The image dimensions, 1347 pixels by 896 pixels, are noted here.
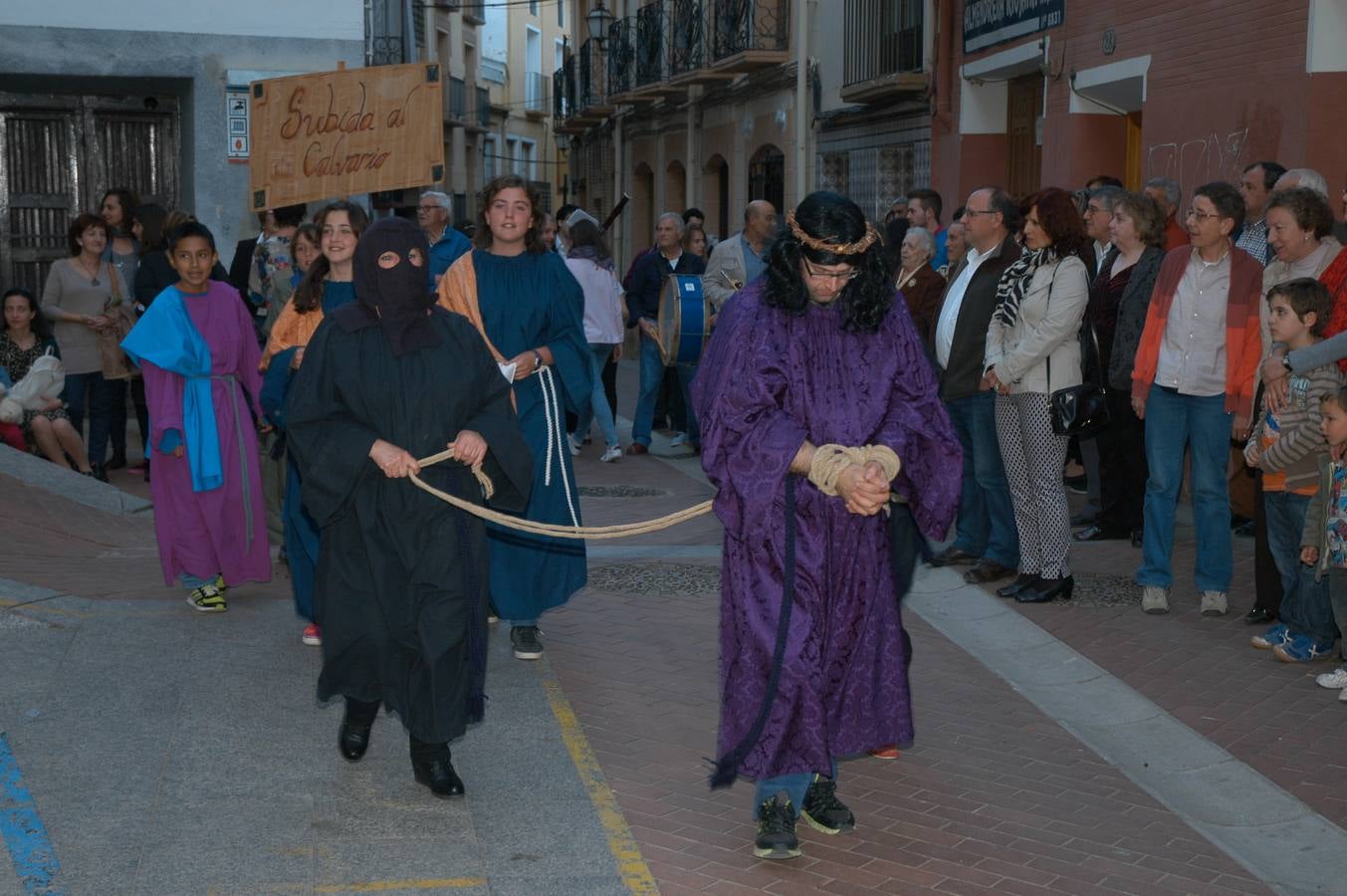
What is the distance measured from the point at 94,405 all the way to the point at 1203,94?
8530mm

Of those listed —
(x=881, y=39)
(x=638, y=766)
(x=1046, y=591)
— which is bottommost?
(x=638, y=766)

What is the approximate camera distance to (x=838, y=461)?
4.65 m

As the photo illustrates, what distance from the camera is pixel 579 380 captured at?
7156 mm

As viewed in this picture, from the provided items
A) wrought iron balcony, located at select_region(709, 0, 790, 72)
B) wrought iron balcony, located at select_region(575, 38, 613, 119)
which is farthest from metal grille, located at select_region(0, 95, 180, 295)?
wrought iron balcony, located at select_region(575, 38, 613, 119)

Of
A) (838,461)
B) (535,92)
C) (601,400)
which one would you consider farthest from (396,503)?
(535,92)

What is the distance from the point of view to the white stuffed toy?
11.8 meters

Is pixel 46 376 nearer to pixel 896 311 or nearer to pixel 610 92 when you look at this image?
pixel 896 311

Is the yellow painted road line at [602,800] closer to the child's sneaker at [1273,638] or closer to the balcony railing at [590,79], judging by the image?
the child's sneaker at [1273,638]

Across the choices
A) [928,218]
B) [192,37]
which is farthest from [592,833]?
[192,37]

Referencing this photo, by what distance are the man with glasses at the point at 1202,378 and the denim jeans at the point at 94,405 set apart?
25.5 feet

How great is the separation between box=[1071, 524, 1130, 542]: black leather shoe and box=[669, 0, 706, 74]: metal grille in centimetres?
1707

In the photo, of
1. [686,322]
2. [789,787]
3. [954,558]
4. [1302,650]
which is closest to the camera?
[789,787]

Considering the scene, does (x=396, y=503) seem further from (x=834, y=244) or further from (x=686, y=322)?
(x=686, y=322)

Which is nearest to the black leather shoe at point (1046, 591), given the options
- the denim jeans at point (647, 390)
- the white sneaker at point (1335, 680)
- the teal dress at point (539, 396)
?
the white sneaker at point (1335, 680)
